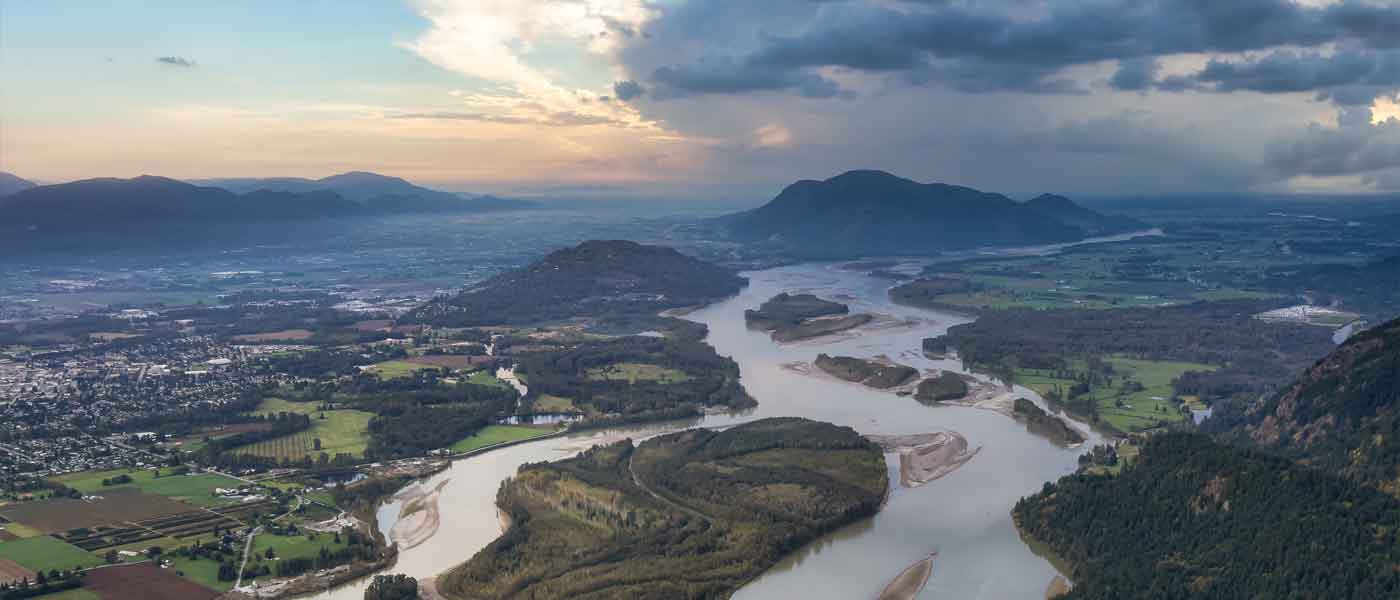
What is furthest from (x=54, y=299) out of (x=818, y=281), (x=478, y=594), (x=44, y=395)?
(x=478, y=594)

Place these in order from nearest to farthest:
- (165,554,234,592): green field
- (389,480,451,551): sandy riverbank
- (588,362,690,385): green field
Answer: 1. (165,554,234,592): green field
2. (389,480,451,551): sandy riverbank
3. (588,362,690,385): green field

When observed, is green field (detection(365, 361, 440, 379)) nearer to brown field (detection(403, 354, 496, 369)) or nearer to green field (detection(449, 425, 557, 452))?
brown field (detection(403, 354, 496, 369))

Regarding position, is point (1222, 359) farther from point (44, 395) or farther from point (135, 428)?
point (44, 395)

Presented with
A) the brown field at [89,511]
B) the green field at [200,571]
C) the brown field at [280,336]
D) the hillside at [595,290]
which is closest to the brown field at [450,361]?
the brown field at [280,336]

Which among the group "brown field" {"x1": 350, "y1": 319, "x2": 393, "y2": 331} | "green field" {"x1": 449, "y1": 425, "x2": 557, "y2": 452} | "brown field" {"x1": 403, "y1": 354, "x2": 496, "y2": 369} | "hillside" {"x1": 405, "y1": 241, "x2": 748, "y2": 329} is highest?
"hillside" {"x1": 405, "y1": 241, "x2": 748, "y2": 329}

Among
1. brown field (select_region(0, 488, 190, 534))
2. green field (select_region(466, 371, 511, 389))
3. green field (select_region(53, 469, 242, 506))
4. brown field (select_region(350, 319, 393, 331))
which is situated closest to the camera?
brown field (select_region(0, 488, 190, 534))

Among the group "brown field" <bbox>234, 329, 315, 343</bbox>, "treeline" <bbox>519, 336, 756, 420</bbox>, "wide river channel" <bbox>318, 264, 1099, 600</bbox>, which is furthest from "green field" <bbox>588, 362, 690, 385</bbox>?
"brown field" <bbox>234, 329, 315, 343</bbox>
